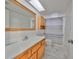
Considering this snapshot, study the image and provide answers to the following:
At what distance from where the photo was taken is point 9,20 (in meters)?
1.87

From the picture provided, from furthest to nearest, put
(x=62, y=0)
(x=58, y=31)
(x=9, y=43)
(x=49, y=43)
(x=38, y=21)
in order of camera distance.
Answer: (x=58, y=31) < (x=49, y=43) < (x=38, y=21) < (x=62, y=0) < (x=9, y=43)

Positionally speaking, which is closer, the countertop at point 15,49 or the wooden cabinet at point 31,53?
the countertop at point 15,49

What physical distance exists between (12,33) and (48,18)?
201 inches

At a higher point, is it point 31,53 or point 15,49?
point 15,49

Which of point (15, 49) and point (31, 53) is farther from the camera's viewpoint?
point (31, 53)

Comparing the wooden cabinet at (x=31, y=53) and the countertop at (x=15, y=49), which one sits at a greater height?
the countertop at (x=15, y=49)

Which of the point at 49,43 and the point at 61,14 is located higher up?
the point at 61,14

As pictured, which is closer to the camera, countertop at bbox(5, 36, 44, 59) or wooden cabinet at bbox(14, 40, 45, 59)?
countertop at bbox(5, 36, 44, 59)

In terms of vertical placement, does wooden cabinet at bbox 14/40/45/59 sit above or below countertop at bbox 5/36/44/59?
below

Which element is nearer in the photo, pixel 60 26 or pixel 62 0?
pixel 62 0
